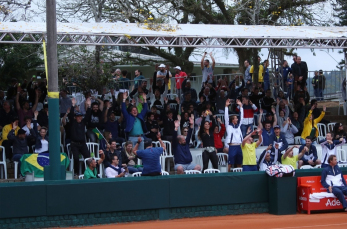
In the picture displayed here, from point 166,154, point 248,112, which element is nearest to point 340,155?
point 248,112

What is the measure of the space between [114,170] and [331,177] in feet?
17.5

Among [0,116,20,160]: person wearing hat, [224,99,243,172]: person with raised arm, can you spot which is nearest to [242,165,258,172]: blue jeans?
[224,99,243,172]: person with raised arm

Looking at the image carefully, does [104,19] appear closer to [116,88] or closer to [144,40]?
[116,88]

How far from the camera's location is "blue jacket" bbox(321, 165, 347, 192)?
1337cm

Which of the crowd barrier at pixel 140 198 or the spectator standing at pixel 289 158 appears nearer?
the crowd barrier at pixel 140 198

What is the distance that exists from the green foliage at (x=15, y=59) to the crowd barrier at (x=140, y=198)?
43.3 feet

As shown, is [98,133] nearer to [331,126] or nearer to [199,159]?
[199,159]

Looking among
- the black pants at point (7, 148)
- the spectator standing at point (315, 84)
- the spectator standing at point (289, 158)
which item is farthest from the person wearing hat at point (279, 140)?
the spectator standing at point (315, 84)

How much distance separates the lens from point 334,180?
13.4 m

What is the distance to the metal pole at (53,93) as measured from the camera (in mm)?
11664

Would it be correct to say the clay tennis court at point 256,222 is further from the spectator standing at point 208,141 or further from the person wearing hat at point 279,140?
the person wearing hat at point 279,140

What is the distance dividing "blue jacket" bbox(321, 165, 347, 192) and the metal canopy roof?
5.15m

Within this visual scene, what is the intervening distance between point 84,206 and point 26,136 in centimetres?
401

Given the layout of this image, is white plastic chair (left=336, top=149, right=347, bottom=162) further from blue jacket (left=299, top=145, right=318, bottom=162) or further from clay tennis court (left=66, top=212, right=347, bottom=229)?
clay tennis court (left=66, top=212, right=347, bottom=229)
